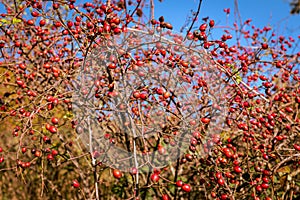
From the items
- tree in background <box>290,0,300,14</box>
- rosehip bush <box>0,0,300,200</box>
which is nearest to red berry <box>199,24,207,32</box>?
rosehip bush <box>0,0,300,200</box>

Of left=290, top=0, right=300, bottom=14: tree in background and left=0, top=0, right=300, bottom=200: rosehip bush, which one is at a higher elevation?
left=290, top=0, right=300, bottom=14: tree in background

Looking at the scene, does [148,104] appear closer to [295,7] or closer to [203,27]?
[203,27]

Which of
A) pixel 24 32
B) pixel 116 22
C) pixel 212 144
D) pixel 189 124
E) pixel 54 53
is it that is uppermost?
pixel 24 32

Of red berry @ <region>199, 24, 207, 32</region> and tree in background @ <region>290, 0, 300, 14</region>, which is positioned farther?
tree in background @ <region>290, 0, 300, 14</region>

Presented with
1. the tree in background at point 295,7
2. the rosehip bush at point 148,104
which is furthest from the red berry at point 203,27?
the tree in background at point 295,7

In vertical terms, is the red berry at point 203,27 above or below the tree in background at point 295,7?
below

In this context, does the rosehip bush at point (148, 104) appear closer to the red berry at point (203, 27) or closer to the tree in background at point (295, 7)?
the red berry at point (203, 27)

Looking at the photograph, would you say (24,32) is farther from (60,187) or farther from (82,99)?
(60,187)

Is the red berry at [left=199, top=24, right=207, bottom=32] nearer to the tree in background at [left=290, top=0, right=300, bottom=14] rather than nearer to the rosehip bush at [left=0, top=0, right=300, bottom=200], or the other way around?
the rosehip bush at [left=0, top=0, right=300, bottom=200]

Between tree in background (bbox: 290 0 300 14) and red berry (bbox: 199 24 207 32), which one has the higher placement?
tree in background (bbox: 290 0 300 14)

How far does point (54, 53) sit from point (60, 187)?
9.72 ft

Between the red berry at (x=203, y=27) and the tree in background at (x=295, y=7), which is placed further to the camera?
the tree in background at (x=295, y=7)

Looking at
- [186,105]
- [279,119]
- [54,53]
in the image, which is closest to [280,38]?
[279,119]

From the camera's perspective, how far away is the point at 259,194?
2244 mm
